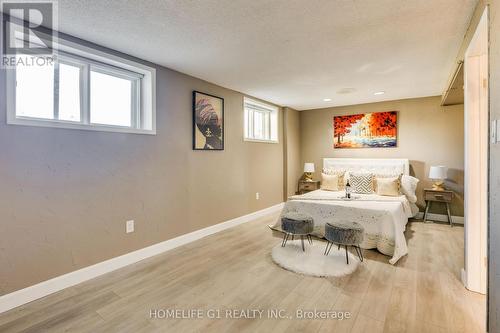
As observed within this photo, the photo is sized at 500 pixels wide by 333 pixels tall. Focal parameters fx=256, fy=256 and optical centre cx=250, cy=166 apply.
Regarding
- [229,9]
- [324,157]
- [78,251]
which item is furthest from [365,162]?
[78,251]

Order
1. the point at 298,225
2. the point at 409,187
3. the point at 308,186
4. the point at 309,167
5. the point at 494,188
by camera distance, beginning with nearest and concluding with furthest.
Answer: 1. the point at 494,188
2. the point at 298,225
3. the point at 409,187
4. the point at 309,167
5. the point at 308,186

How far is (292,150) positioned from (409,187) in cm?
250

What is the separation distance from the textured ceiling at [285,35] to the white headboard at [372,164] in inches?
66.9

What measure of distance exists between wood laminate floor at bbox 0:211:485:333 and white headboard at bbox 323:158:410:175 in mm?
2138

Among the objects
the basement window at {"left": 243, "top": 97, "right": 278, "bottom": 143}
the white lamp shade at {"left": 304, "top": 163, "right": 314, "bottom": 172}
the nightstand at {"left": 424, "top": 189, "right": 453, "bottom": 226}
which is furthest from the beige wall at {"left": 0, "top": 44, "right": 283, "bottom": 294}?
the nightstand at {"left": 424, "top": 189, "right": 453, "bottom": 226}

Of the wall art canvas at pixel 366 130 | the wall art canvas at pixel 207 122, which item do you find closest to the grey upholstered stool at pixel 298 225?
the wall art canvas at pixel 207 122

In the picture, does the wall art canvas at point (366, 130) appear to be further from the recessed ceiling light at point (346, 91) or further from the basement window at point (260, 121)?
the basement window at point (260, 121)

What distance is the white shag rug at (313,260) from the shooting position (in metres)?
2.63

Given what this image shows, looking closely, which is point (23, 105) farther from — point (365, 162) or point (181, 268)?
point (365, 162)

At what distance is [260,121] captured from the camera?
549 cm

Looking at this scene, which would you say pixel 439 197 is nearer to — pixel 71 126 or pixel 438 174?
pixel 438 174

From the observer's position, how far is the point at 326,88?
14.1 ft

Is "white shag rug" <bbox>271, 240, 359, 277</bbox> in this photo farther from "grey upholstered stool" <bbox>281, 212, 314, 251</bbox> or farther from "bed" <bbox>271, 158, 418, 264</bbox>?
"bed" <bbox>271, 158, 418, 264</bbox>

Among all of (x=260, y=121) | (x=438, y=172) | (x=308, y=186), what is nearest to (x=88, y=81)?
(x=260, y=121)
